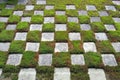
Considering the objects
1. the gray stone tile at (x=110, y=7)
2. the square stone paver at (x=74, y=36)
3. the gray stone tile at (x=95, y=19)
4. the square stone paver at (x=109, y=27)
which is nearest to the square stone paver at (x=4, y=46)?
the square stone paver at (x=74, y=36)

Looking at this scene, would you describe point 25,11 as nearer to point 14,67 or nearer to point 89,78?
point 14,67

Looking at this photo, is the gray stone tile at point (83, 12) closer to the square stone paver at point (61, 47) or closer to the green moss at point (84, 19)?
the green moss at point (84, 19)

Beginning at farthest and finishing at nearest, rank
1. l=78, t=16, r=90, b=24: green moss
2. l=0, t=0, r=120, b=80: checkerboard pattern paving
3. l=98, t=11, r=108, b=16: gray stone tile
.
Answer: l=98, t=11, r=108, b=16: gray stone tile → l=78, t=16, r=90, b=24: green moss → l=0, t=0, r=120, b=80: checkerboard pattern paving

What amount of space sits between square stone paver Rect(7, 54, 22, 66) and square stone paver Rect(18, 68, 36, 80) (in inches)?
12.7

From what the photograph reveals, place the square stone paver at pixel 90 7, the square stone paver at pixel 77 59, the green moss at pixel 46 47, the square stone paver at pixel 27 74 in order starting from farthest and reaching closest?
the square stone paver at pixel 90 7 < the green moss at pixel 46 47 < the square stone paver at pixel 77 59 < the square stone paver at pixel 27 74

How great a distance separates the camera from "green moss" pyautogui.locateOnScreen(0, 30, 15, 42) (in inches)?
230

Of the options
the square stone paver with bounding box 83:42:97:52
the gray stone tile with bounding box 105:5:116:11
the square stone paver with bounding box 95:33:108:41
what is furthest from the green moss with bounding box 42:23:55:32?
the gray stone tile with bounding box 105:5:116:11

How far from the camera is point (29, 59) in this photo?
17.0 ft

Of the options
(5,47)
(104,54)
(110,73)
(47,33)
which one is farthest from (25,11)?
(110,73)

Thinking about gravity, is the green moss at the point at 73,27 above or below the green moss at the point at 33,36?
above

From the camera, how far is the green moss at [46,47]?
5.42 m

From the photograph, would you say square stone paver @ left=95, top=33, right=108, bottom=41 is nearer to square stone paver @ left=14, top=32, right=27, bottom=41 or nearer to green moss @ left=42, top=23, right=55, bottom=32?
green moss @ left=42, top=23, right=55, bottom=32

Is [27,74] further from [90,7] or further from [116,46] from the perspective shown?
[90,7]

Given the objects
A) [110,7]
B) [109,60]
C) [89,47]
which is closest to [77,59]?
[89,47]
